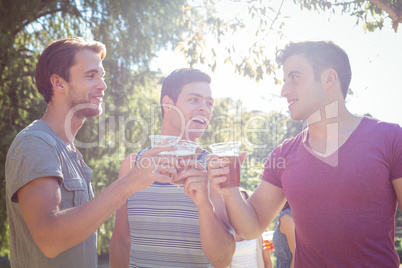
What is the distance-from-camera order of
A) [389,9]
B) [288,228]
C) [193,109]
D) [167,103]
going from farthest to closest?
[389,9]
[288,228]
[167,103]
[193,109]

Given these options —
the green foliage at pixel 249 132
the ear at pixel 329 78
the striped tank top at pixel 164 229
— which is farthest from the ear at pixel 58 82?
the green foliage at pixel 249 132

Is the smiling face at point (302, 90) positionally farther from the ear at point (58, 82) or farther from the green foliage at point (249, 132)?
the green foliage at point (249, 132)

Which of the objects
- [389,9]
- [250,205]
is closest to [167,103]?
[250,205]

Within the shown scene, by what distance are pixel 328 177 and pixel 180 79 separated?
1378mm

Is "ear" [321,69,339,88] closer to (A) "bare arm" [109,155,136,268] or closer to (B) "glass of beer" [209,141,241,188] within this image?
(B) "glass of beer" [209,141,241,188]

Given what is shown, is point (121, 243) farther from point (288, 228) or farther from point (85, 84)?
point (288, 228)

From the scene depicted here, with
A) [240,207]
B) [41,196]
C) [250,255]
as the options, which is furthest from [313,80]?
[250,255]

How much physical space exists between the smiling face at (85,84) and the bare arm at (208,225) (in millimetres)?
948

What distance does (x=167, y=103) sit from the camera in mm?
2979

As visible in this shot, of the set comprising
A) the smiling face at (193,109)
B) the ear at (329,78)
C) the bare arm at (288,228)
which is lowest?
the bare arm at (288,228)

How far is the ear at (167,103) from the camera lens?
9.67ft

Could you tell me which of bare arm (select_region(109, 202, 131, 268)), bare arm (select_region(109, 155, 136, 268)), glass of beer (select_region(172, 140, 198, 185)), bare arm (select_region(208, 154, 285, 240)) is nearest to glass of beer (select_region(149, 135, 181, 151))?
glass of beer (select_region(172, 140, 198, 185))

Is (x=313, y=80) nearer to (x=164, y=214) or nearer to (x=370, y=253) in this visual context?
(x=370, y=253)

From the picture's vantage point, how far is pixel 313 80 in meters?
2.66
